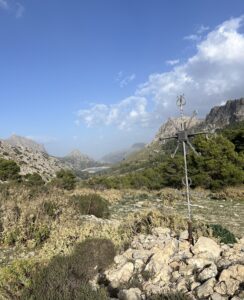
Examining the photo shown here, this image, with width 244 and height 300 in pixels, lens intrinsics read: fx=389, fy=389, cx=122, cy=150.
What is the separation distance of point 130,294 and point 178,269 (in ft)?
4.48

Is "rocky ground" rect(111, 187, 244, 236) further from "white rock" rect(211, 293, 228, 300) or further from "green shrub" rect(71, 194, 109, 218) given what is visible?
"white rock" rect(211, 293, 228, 300)

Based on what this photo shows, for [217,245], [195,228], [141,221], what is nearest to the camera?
[217,245]

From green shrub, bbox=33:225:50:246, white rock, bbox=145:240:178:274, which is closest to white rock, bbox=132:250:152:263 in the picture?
white rock, bbox=145:240:178:274

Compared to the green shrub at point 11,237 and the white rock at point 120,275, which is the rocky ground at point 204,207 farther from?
the white rock at point 120,275

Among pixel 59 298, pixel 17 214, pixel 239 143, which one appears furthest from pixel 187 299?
pixel 239 143

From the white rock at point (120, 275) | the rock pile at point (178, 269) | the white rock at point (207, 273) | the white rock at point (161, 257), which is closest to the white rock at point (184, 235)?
the rock pile at point (178, 269)

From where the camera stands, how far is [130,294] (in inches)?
237

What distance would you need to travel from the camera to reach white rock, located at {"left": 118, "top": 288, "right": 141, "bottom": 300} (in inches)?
234

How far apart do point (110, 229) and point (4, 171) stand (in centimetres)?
3752

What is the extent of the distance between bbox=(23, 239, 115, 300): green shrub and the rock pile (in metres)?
0.30

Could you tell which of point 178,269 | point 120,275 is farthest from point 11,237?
point 178,269

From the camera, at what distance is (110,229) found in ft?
33.2

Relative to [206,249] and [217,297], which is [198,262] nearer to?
[206,249]

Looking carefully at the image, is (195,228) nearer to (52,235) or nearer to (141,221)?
(141,221)
